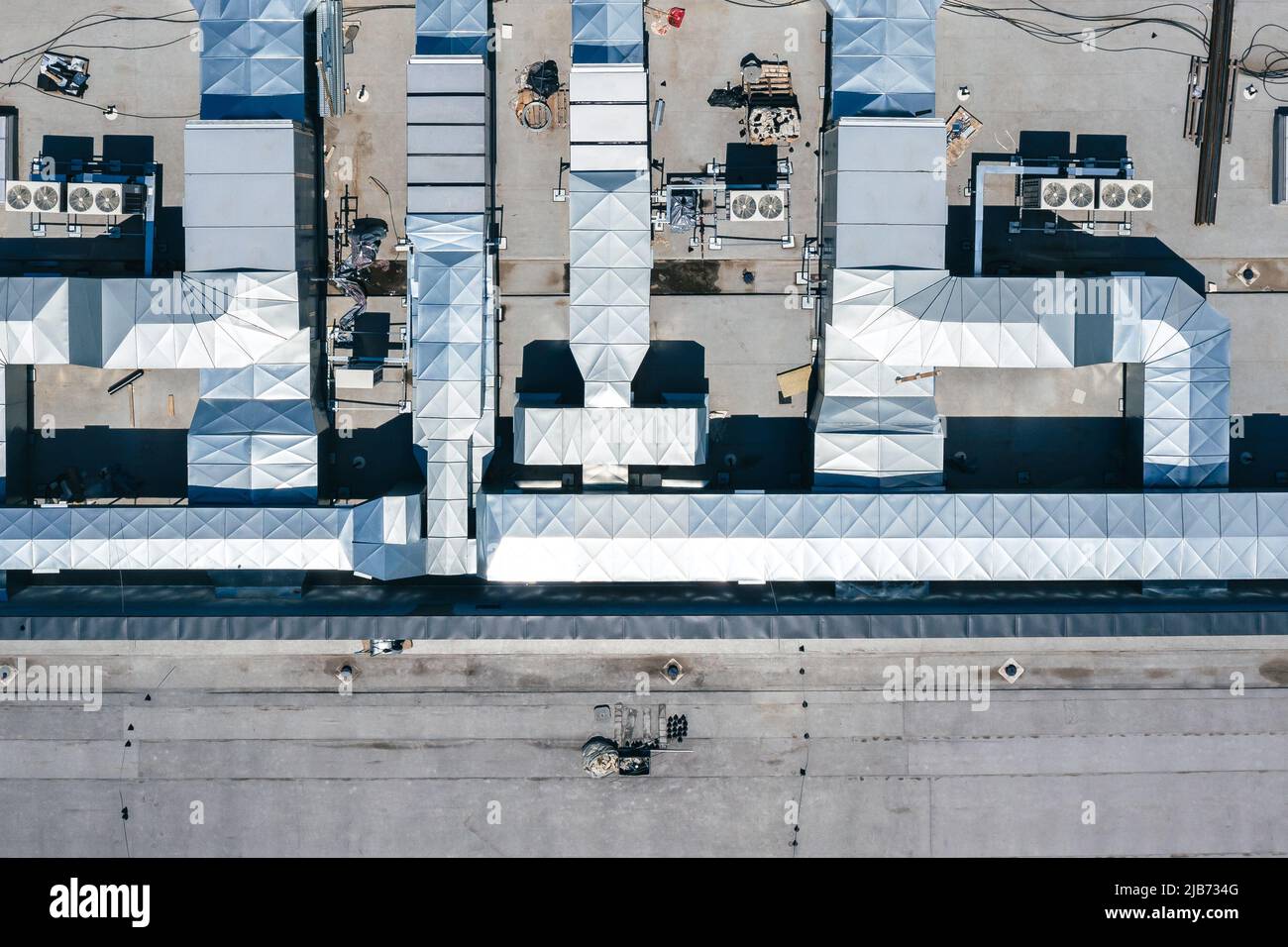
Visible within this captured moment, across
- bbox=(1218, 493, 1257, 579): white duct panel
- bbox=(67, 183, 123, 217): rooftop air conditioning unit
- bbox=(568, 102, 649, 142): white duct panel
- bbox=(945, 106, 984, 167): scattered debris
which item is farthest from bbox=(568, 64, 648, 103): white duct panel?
bbox=(1218, 493, 1257, 579): white duct panel

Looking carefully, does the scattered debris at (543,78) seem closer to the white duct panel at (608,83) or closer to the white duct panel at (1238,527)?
the white duct panel at (608,83)

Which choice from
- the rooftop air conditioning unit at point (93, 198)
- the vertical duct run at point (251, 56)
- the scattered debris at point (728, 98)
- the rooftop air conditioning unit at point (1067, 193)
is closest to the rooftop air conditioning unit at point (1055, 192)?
the rooftop air conditioning unit at point (1067, 193)

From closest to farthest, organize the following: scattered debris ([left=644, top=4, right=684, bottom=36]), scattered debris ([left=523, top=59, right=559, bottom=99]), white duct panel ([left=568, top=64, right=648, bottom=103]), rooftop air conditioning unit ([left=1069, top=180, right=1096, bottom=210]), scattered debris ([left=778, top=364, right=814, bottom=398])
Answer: white duct panel ([left=568, top=64, right=648, bottom=103]) → rooftop air conditioning unit ([left=1069, top=180, right=1096, bottom=210]) → scattered debris ([left=523, top=59, right=559, bottom=99]) → scattered debris ([left=644, top=4, right=684, bottom=36]) → scattered debris ([left=778, top=364, right=814, bottom=398])

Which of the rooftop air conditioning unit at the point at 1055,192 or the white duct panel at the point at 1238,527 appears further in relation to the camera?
the rooftop air conditioning unit at the point at 1055,192

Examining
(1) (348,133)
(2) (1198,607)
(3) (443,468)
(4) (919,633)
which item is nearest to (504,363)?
(3) (443,468)

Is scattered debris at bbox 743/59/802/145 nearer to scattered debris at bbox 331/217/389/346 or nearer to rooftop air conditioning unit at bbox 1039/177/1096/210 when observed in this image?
rooftop air conditioning unit at bbox 1039/177/1096/210

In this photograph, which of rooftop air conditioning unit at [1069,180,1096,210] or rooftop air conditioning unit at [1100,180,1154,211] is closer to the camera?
rooftop air conditioning unit at [1100,180,1154,211]
